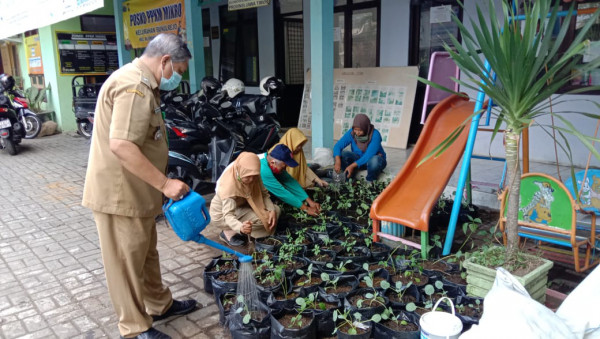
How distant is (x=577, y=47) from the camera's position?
219 centimetres

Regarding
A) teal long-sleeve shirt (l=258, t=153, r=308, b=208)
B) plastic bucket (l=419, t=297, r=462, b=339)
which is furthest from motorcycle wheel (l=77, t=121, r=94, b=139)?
plastic bucket (l=419, t=297, r=462, b=339)

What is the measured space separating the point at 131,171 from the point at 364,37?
646 cm

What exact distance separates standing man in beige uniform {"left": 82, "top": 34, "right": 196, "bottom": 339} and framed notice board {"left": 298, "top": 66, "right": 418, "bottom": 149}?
15.5 ft

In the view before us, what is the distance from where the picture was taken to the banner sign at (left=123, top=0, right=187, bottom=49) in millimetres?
8703

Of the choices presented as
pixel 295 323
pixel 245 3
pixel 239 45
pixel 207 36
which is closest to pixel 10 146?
pixel 207 36

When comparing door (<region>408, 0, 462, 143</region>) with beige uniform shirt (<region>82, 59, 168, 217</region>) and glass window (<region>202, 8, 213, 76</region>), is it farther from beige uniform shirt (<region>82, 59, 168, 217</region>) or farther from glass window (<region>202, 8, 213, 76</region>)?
glass window (<region>202, 8, 213, 76</region>)

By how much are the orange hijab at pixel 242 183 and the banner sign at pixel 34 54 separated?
1075 cm

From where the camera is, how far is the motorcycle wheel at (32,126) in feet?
34.1

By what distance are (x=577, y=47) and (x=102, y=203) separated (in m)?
2.51

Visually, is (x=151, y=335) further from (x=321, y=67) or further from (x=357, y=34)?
(x=357, y=34)

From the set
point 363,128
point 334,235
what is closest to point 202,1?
point 363,128

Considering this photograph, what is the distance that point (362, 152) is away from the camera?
5758mm

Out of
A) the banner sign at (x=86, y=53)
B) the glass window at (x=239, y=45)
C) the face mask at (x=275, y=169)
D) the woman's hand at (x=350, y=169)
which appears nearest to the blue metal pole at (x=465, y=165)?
the face mask at (x=275, y=169)

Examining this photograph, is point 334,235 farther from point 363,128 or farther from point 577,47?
point 577,47
